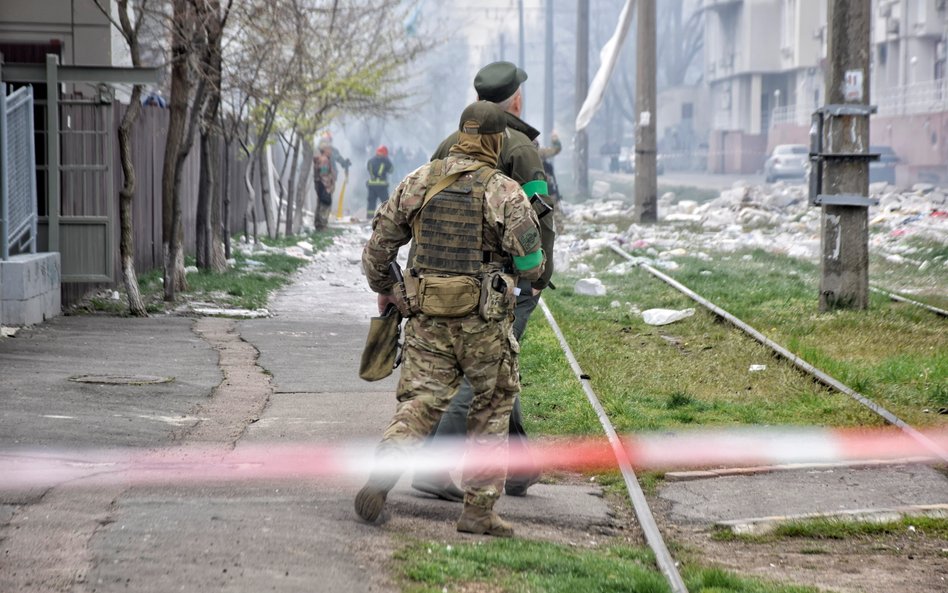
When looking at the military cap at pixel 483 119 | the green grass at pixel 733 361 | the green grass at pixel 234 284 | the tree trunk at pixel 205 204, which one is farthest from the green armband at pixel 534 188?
the tree trunk at pixel 205 204

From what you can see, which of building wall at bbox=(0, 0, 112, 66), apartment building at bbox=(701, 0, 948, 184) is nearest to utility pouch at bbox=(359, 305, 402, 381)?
building wall at bbox=(0, 0, 112, 66)

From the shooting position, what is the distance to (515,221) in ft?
18.5

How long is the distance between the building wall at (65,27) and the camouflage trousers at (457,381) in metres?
11.5

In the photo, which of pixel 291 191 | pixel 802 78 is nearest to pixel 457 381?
pixel 291 191

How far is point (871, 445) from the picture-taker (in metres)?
7.62

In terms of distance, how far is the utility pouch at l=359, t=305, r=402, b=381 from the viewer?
597 cm

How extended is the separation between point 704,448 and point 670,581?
272 cm

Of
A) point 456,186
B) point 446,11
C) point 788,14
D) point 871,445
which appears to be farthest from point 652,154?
point 446,11

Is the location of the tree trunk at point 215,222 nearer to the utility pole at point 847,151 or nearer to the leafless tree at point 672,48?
the utility pole at point 847,151

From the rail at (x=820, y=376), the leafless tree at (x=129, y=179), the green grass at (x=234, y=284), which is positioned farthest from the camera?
the green grass at (x=234, y=284)

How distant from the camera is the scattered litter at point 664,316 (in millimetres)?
12898

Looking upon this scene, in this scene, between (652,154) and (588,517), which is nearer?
(588,517)

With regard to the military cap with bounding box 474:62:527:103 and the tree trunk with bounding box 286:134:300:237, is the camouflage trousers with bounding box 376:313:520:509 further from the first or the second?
the tree trunk with bounding box 286:134:300:237

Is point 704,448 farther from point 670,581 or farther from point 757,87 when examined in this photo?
point 757,87
